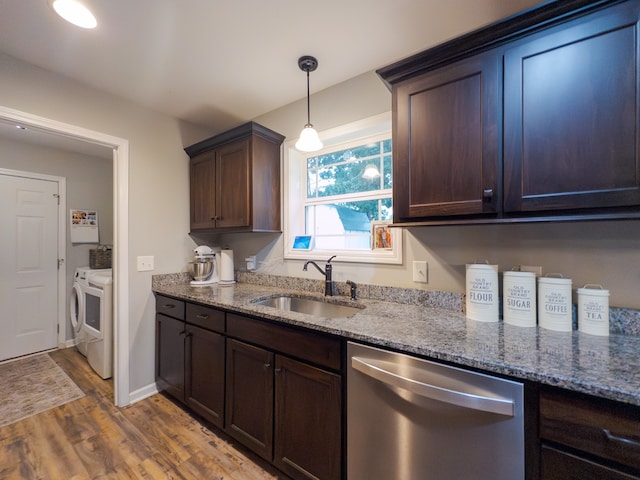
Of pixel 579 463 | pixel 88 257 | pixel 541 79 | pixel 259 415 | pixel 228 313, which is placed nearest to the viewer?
pixel 579 463

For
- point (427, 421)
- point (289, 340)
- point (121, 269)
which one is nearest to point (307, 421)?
point (289, 340)

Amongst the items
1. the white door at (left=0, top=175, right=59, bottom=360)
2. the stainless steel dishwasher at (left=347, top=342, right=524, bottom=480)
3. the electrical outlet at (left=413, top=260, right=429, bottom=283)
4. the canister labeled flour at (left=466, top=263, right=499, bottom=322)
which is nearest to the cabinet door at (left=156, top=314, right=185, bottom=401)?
the stainless steel dishwasher at (left=347, top=342, right=524, bottom=480)

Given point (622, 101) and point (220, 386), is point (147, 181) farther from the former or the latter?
point (622, 101)

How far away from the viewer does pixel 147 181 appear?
236cm

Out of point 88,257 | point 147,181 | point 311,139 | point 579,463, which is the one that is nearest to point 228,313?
point 311,139

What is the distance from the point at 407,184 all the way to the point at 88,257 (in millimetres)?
4122

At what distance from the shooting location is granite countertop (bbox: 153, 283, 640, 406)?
779 mm

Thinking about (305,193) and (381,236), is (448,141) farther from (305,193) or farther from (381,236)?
(305,193)

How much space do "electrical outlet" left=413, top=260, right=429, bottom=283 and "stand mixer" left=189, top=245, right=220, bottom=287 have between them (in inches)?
69.5

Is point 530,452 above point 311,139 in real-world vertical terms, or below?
below

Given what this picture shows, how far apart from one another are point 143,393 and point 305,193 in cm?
217

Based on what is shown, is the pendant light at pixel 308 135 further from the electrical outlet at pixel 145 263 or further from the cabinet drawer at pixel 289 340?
the electrical outlet at pixel 145 263

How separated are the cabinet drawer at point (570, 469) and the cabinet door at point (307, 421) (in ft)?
2.35

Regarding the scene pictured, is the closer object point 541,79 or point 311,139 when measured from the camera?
point 541,79
